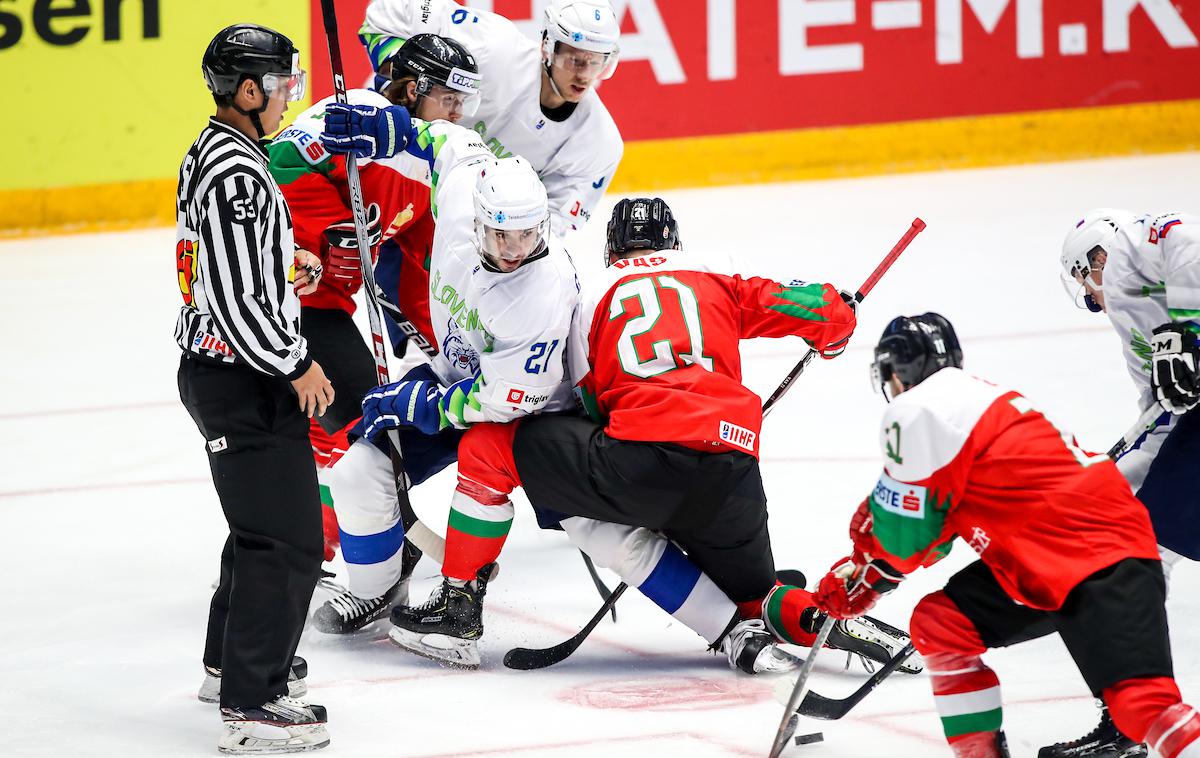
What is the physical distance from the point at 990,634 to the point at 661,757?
647 mm

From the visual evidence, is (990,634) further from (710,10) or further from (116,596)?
(710,10)

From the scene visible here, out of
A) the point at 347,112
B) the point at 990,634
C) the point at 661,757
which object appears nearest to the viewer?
the point at 990,634

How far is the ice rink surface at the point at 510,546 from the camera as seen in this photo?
332 centimetres

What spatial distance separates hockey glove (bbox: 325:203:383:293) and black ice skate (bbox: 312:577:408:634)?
0.82 metres

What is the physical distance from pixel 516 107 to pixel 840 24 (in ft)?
16.8

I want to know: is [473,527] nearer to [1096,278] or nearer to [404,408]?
[404,408]

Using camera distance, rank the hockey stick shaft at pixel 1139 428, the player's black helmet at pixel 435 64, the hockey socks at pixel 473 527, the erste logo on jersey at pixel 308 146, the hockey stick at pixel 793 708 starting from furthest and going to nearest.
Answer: the erste logo on jersey at pixel 308 146 < the player's black helmet at pixel 435 64 < the hockey socks at pixel 473 527 < the hockey stick shaft at pixel 1139 428 < the hockey stick at pixel 793 708

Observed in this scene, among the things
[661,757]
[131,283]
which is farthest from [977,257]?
[661,757]

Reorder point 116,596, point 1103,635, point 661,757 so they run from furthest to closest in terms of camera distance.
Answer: point 116,596 < point 661,757 < point 1103,635

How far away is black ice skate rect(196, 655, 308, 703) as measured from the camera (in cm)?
338

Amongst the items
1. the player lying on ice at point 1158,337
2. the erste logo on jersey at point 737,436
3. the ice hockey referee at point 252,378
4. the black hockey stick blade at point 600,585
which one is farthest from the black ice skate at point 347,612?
the player lying on ice at point 1158,337

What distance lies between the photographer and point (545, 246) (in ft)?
12.0

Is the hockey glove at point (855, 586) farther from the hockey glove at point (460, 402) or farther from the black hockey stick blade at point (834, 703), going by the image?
the hockey glove at point (460, 402)

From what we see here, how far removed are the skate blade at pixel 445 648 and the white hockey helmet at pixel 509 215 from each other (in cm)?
78
